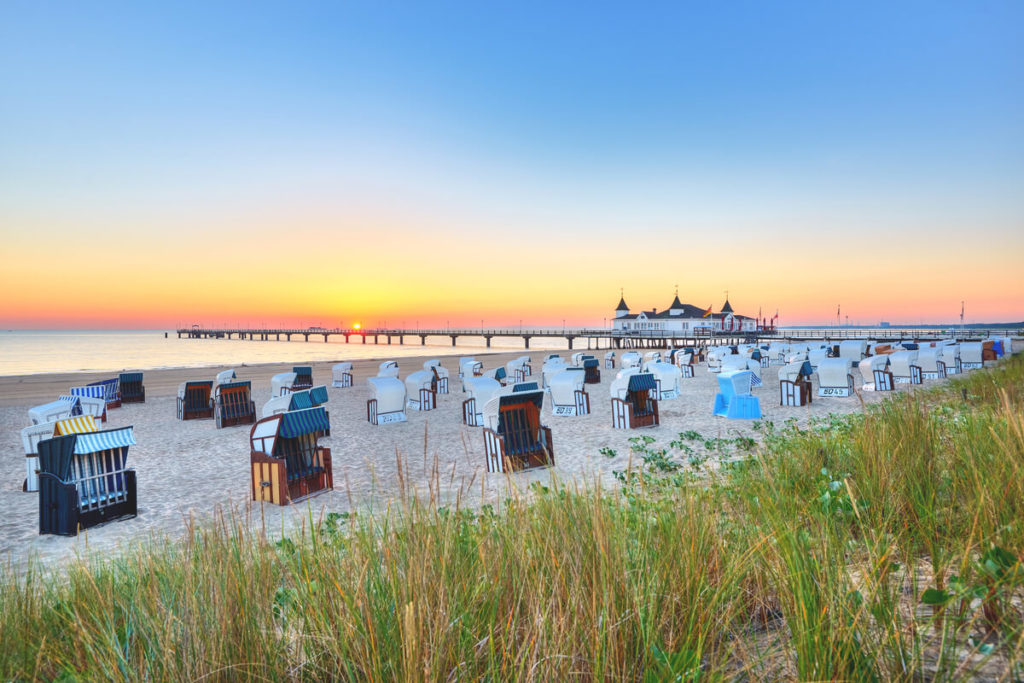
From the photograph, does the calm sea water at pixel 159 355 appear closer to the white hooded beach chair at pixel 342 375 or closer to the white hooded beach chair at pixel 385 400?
the white hooded beach chair at pixel 342 375

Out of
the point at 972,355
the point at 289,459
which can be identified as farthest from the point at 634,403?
the point at 972,355

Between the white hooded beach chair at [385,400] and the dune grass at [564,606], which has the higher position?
the dune grass at [564,606]

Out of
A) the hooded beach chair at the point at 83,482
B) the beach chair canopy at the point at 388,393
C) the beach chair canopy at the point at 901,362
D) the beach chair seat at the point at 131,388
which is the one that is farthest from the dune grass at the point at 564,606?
the beach chair seat at the point at 131,388

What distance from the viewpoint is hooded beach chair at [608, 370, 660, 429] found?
1138 cm

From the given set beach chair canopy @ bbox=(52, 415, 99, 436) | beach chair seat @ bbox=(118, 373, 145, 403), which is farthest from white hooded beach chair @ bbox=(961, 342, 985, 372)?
beach chair seat @ bbox=(118, 373, 145, 403)

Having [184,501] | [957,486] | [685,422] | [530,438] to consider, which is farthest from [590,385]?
[957,486]

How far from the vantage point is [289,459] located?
23.1 feet

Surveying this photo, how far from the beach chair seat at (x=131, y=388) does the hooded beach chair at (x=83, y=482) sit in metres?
14.2

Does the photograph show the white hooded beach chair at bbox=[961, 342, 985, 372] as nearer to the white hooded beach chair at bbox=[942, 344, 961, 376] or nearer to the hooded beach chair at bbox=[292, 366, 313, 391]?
the white hooded beach chair at bbox=[942, 344, 961, 376]

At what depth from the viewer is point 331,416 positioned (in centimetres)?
1455

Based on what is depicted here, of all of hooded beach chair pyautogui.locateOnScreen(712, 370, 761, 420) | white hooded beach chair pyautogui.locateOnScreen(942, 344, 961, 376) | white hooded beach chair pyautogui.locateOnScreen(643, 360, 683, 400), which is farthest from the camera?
white hooded beach chair pyautogui.locateOnScreen(942, 344, 961, 376)

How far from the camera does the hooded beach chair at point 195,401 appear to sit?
14000 mm

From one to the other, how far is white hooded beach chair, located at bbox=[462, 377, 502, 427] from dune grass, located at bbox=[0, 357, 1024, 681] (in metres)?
9.26

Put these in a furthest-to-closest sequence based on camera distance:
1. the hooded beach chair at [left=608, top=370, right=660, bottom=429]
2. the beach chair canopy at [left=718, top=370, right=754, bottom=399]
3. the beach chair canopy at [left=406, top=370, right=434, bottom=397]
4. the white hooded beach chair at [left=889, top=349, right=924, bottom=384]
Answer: the white hooded beach chair at [left=889, top=349, right=924, bottom=384] → the beach chair canopy at [left=406, top=370, right=434, bottom=397] → the beach chair canopy at [left=718, top=370, right=754, bottom=399] → the hooded beach chair at [left=608, top=370, right=660, bottom=429]
